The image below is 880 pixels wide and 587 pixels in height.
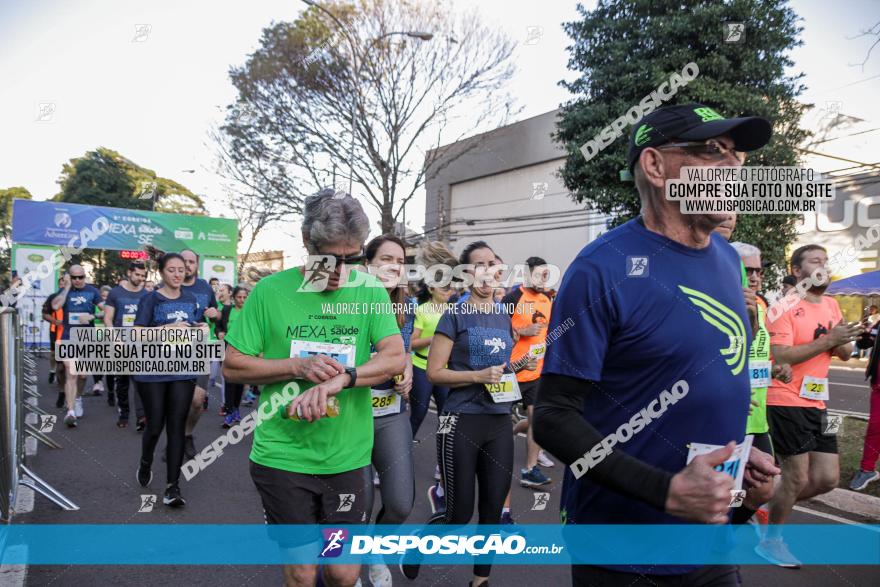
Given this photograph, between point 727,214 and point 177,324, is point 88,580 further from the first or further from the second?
point 727,214

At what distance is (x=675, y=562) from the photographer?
1612mm

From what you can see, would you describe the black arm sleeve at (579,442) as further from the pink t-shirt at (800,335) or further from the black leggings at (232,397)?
the black leggings at (232,397)

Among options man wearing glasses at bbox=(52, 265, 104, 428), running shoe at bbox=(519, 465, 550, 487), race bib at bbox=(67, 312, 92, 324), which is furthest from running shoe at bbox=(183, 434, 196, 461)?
race bib at bbox=(67, 312, 92, 324)

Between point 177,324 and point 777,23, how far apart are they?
14760 mm

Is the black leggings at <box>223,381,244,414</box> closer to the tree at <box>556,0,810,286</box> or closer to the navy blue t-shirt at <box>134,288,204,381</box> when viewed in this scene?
the navy blue t-shirt at <box>134,288,204,381</box>

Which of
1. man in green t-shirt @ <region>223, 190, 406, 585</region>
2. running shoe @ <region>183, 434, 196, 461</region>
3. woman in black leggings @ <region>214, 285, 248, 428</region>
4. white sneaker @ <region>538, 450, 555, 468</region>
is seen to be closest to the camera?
man in green t-shirt @ <region>223, 190, 406, 585</region>

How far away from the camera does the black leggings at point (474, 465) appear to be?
11.6ft

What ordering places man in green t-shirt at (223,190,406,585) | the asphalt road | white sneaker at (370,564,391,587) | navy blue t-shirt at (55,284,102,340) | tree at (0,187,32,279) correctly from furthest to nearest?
tree at (0,187,32,279) < navy blue t-shirt at (55,284,102,340) < the asphalt road < white sneaker at (370,564,391,587) < man in green t-shirt at (223,190,406,585)

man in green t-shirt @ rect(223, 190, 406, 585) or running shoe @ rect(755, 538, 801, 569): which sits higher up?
man in green t-shirt @ rect(223, 190, 406, 585)

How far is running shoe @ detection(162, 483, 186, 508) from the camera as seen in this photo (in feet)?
16.9

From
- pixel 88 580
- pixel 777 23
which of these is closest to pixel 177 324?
pixel 88 580

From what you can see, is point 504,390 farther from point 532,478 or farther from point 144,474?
point 144,474

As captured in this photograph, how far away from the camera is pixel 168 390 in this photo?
539 cm

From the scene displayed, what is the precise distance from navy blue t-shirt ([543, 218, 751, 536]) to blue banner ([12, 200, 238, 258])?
21.3 meters
